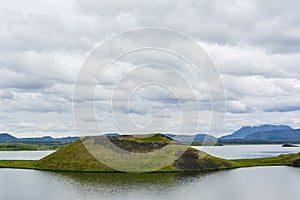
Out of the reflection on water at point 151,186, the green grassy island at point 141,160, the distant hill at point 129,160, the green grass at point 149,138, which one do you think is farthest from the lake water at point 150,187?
the green grass at point 149,138

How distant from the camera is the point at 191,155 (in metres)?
151

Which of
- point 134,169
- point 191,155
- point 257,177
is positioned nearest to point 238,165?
point 191,155

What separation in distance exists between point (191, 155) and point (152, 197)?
230 ft

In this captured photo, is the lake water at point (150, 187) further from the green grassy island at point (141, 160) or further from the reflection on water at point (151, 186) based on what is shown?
the green grassy island at point (141, 160)

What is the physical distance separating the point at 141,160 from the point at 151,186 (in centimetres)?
4318

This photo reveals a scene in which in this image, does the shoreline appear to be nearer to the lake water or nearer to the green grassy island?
the green grassy island

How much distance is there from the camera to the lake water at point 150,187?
84.1 metres

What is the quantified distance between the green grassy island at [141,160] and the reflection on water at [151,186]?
13.6 m

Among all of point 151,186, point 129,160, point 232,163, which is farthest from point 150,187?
point 232,163

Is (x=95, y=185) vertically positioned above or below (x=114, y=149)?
below

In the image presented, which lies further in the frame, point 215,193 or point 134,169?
point 134,169

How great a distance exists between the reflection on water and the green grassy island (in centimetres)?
1357

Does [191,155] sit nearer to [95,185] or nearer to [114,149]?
[114,149]

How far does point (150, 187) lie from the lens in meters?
97.5
